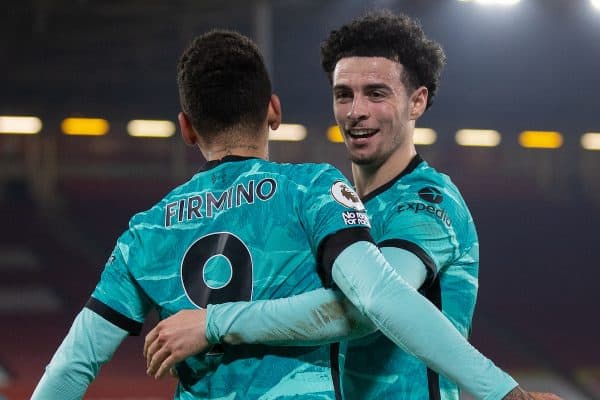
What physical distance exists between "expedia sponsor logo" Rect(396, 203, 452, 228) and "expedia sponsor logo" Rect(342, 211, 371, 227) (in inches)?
14.3

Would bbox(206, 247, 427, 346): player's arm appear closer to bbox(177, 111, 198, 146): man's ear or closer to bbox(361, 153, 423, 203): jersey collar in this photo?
bbox(177, 111, 198, 146): man's ear

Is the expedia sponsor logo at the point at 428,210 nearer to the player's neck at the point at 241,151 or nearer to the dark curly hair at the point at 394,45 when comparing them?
the player's neck at the point at 241,151

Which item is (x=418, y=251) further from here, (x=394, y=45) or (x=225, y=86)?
(x=394, y=45)

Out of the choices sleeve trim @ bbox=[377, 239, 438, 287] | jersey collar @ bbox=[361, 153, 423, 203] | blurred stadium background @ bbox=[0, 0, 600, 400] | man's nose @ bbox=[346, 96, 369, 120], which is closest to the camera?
sleeve trim @ bbox=[377, 239, 438, 287]

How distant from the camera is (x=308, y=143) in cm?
1312

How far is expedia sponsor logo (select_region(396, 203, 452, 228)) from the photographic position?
179 cm

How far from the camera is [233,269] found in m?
1.49

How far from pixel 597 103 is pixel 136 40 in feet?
23.5

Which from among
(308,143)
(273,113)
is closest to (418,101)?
(273,113)

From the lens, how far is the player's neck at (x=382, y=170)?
2074 millimetres

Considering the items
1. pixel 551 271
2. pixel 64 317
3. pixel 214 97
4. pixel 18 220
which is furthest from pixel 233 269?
pixel 551 271

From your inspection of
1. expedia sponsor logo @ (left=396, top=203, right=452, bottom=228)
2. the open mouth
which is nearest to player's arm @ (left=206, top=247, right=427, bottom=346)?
expedia sponsor logo @ (left=396, top=203, right=452, bottom=228)

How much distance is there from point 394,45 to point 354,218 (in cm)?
85

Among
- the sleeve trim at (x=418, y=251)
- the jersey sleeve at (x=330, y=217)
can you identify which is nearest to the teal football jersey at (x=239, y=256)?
the jersey sleeve at (x=330, y=217)
